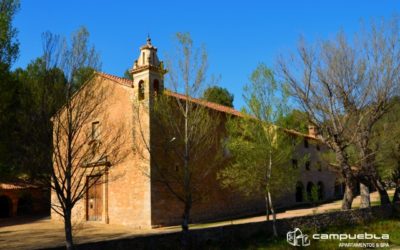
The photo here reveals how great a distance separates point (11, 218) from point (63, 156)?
20.3 m

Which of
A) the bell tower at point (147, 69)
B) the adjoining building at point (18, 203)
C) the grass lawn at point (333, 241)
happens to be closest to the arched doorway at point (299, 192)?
the grass lawn at point (333, 241)

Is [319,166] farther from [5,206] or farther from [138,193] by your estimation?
[5,206]

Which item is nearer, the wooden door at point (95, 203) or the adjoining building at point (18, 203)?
the wooden door at point (95, 203)

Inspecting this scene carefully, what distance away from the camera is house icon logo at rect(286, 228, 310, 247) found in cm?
1346

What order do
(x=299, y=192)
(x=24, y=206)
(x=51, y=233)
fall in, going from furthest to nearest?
(x=299, y=192) < (x=24, y=206) < (x=51, y=233)

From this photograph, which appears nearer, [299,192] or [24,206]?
[24,206]

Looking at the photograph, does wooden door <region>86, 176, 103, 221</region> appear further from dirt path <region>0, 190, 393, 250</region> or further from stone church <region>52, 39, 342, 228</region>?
dirt path <region>0, 190, 393, 250</region>

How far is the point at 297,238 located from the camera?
45.0ft

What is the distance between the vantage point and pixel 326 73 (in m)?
18.1

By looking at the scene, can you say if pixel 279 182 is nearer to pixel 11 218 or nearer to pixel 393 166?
pixel 393 166

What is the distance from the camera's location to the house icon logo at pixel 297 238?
13.5m

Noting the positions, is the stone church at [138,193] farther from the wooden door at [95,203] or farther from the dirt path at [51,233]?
the dirt path at [51,233]

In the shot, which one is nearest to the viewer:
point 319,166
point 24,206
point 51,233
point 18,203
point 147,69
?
point 51,233

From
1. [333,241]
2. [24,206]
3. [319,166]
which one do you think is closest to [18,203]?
[24,206]
